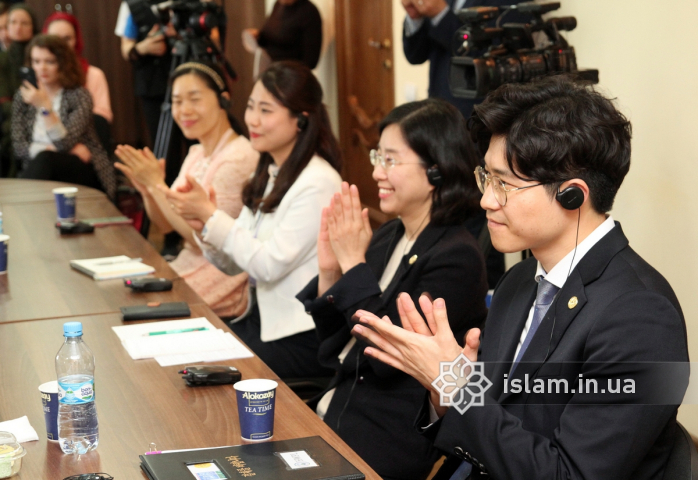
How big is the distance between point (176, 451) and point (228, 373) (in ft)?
1.04

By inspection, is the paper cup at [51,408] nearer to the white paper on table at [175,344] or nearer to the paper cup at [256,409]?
the paper cup at [256,409]

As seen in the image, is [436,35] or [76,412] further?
[436,35]

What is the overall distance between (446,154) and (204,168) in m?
1.47

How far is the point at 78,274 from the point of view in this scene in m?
2.43

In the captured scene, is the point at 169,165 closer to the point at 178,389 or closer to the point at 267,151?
the point at 267,151

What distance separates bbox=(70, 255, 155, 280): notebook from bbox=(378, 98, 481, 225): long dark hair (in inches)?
37.2

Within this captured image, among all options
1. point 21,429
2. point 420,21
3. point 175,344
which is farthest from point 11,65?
point 21,429

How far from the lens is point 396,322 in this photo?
6.31 feet

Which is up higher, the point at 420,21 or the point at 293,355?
the point at 420,21

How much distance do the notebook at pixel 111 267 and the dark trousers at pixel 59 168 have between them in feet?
7.20

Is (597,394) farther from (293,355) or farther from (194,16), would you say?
(194,16)

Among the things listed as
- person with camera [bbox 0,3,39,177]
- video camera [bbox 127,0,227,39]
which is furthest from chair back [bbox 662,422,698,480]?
person with camera [bbox 0,3,39,177]

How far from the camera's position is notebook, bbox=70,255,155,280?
7.86ft

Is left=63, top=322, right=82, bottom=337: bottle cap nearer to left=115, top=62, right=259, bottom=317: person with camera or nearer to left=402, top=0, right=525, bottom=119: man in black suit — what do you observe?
left=115, top=62, right=259, bottom=317: person with camera
